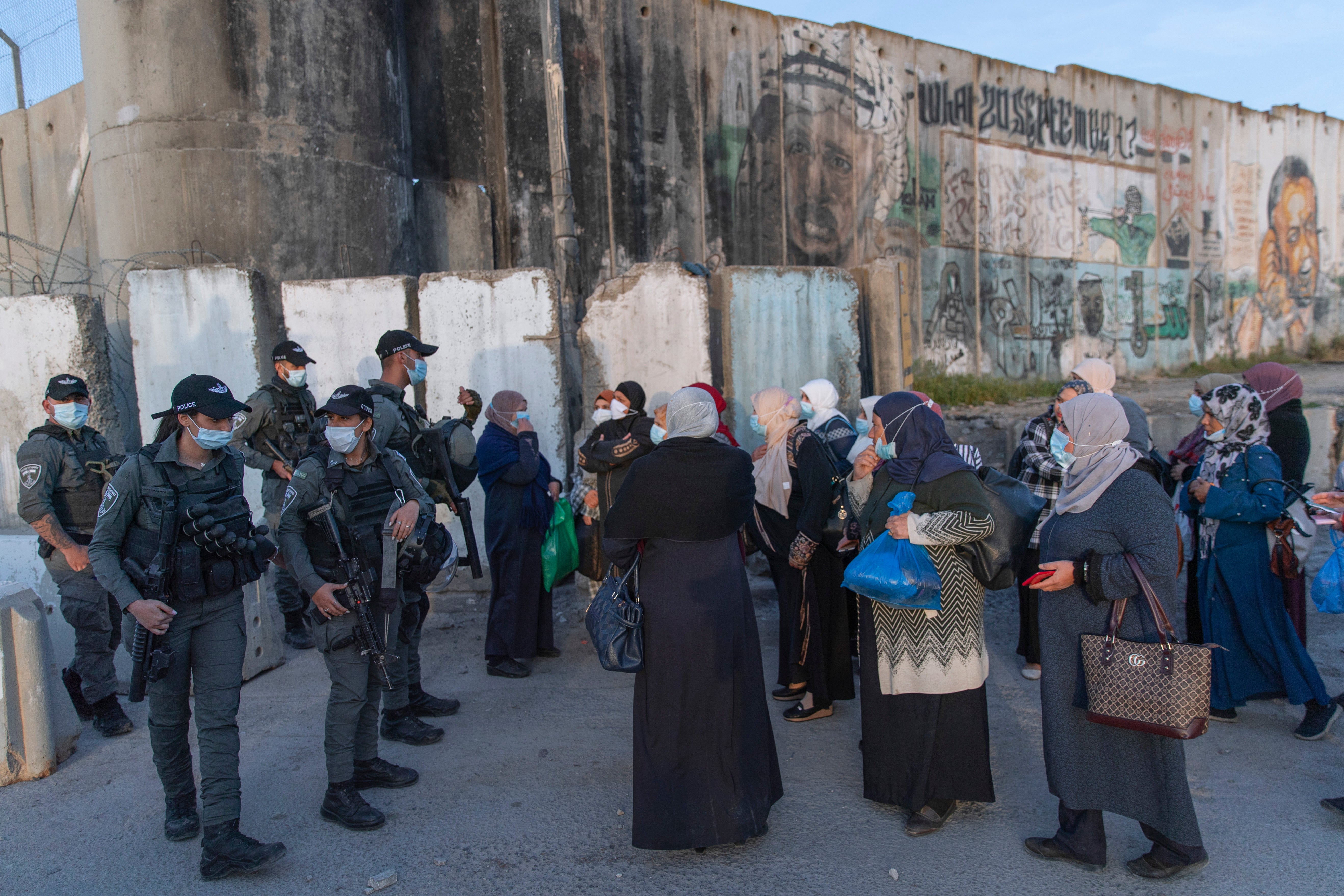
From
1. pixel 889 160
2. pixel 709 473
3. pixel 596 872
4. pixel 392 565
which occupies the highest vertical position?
pixel 889 160

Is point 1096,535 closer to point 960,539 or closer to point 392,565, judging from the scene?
point 960,539

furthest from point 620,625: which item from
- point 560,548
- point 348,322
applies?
point 348,322

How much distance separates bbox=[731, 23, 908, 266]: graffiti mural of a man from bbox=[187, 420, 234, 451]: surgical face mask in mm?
9189

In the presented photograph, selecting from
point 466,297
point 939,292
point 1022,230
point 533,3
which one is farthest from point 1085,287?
point 466,297

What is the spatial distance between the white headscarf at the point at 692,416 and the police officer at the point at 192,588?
1728 millimetres

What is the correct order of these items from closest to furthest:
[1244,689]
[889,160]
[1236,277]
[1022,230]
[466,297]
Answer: [1244,689]
[466,297]
[889,160]
[1022,230]
[1236,277]

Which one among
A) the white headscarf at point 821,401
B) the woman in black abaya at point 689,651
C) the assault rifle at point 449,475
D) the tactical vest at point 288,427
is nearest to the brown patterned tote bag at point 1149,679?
the woman in black abaya at point 689,651

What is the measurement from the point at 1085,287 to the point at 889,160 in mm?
4674

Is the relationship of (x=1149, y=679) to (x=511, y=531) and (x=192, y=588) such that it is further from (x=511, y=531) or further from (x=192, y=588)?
(x=511, y=531)

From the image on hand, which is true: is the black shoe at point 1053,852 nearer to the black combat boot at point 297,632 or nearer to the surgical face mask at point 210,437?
the surgical face mask at point 210,437

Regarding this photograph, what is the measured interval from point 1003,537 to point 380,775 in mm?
2840

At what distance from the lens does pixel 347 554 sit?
3.56 m

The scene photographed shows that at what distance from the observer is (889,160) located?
12773mm

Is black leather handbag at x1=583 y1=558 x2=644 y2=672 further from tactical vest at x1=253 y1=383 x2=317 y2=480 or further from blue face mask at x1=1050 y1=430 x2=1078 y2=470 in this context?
tactical vest at x1=253 y1=383 x2=317 y2=480
